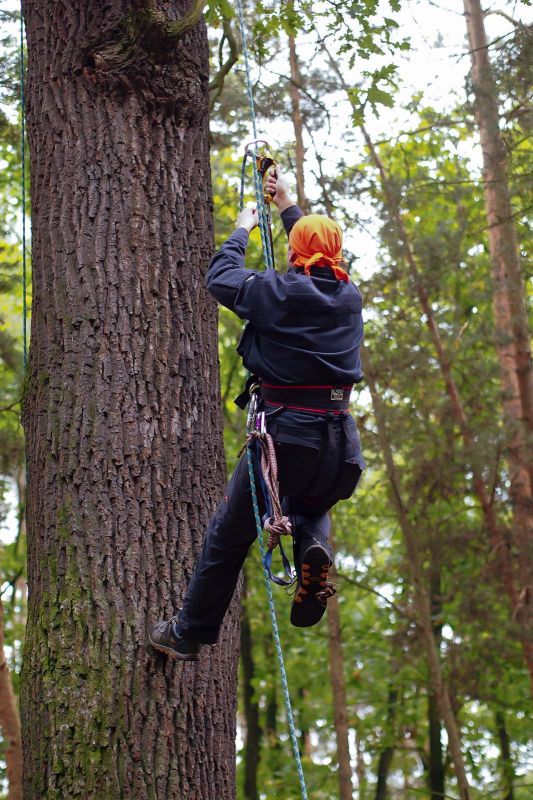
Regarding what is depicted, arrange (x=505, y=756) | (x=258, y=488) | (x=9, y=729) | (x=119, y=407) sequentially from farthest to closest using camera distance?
(x=505, y=756) < (x=9, y=729) < (x=119, y=407) < (x=258, y=488)

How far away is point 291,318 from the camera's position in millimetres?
3467

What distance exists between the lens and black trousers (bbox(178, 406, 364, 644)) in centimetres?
348

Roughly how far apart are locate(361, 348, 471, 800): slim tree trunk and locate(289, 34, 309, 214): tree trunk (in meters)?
1.80

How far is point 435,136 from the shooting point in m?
13.3

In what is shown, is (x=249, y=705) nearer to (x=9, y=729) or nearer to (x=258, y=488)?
(x=9, y=729)

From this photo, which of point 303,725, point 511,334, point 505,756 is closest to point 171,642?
point 511,334

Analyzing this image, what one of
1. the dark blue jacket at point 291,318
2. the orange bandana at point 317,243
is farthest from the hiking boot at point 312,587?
the orange bandana at point 317,243

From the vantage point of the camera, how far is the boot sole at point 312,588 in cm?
349

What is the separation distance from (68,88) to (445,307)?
31.1 feet

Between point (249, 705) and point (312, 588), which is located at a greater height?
point (249, 705)

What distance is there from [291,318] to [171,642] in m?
1.21

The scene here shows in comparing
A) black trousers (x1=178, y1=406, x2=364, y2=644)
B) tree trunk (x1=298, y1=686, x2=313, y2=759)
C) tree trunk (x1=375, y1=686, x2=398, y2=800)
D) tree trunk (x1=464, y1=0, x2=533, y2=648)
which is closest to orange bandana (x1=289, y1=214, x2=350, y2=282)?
black trousers (x1=178, y1=406, x2=364, y2=644)

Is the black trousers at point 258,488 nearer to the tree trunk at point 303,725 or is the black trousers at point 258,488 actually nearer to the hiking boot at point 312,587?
the hiking boot at point 312,587

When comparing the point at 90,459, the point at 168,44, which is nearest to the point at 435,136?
the point at 168,44
